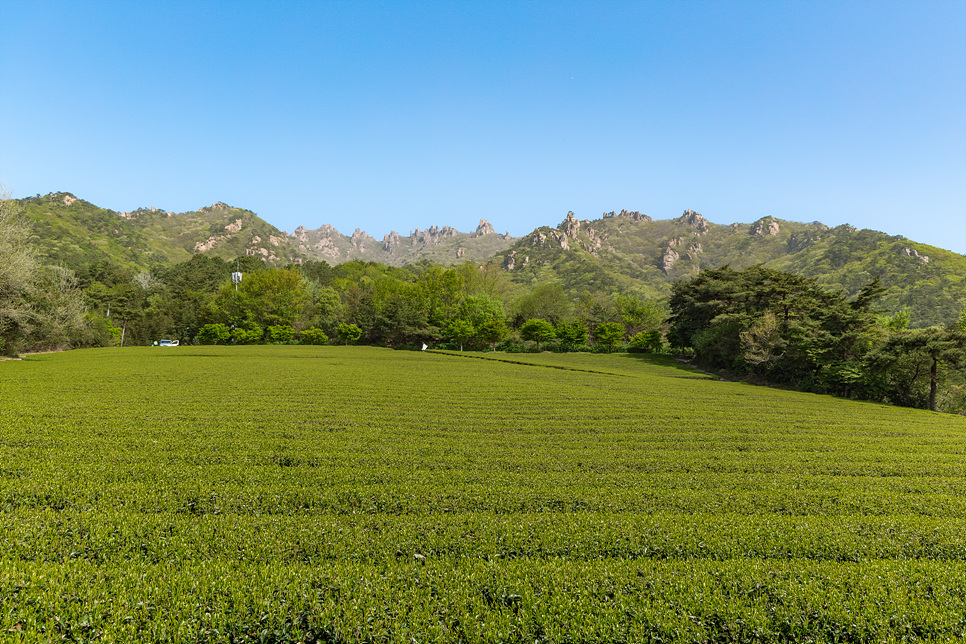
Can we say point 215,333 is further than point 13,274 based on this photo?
Yes

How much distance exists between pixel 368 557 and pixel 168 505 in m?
4.19

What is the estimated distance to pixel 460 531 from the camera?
23.0 feet

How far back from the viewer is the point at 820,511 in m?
8.45

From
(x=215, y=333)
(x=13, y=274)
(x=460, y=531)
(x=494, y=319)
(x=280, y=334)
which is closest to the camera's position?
(x=460, y=531)

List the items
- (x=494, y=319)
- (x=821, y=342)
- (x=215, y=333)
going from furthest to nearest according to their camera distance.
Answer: (x=494, y=319)
(x=215, y=333)
(x=821, y=342)

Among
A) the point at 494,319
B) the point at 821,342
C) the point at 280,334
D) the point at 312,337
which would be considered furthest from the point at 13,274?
the point at 821,342

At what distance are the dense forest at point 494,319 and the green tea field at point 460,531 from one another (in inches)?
730

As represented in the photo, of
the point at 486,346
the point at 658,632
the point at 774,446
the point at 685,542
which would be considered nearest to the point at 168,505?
the point at 658,632

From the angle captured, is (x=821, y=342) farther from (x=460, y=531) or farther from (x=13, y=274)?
(x=13, y=274)

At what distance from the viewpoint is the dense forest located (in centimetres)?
2852

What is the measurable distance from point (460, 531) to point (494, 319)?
63.8 meters

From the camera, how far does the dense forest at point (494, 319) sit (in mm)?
28516

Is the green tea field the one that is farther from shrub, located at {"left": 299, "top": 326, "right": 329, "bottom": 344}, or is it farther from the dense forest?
shrub, located at {"left": 299, "top": 326, "right": 329, "bottom": 344}

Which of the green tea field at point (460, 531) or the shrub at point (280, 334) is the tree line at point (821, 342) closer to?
the green tea field at point (460, 531)
